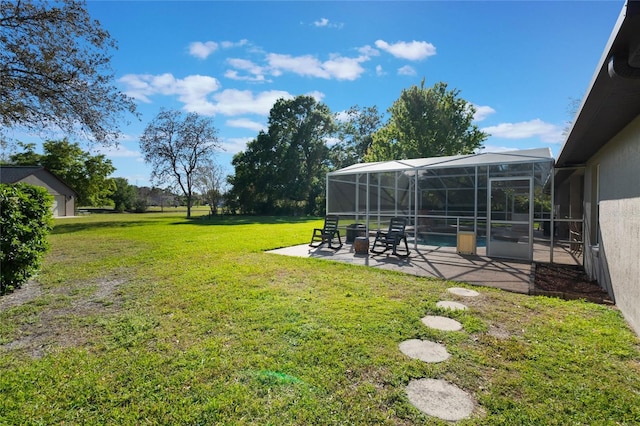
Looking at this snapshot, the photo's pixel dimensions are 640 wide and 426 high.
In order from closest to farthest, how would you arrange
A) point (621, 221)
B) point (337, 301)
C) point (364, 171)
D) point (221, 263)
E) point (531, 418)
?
point (531, 418)
point (621, 221)
point (337, 301)
point (221, 263)
point (364, 171)

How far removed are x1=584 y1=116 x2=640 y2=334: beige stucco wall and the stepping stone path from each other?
242 cm

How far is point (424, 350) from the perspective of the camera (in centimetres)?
312

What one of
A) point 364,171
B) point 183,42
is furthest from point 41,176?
point 364,171

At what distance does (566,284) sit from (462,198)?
738cm

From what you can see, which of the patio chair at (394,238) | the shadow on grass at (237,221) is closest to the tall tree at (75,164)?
the shadow on grass at (237,221)

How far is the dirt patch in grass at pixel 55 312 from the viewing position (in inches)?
130

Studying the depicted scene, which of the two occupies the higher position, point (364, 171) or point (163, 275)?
point (364, 171)

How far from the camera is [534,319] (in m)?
3.99

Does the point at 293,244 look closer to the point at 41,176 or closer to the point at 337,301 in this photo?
the point at 337,301

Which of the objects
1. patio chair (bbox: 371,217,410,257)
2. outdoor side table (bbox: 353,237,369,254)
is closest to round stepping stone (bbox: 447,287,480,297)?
patio chair (bbox: 371,217,410,257)

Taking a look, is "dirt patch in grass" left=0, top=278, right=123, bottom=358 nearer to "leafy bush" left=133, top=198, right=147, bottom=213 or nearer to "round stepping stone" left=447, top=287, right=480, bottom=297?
"round stepping stone" left=447, top=287, right=480, bottom=297

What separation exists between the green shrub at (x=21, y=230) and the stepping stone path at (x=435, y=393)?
595 cm

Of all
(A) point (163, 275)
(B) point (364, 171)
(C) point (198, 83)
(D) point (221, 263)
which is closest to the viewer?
(A) point (163, 275)

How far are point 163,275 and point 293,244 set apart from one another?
204 inches
